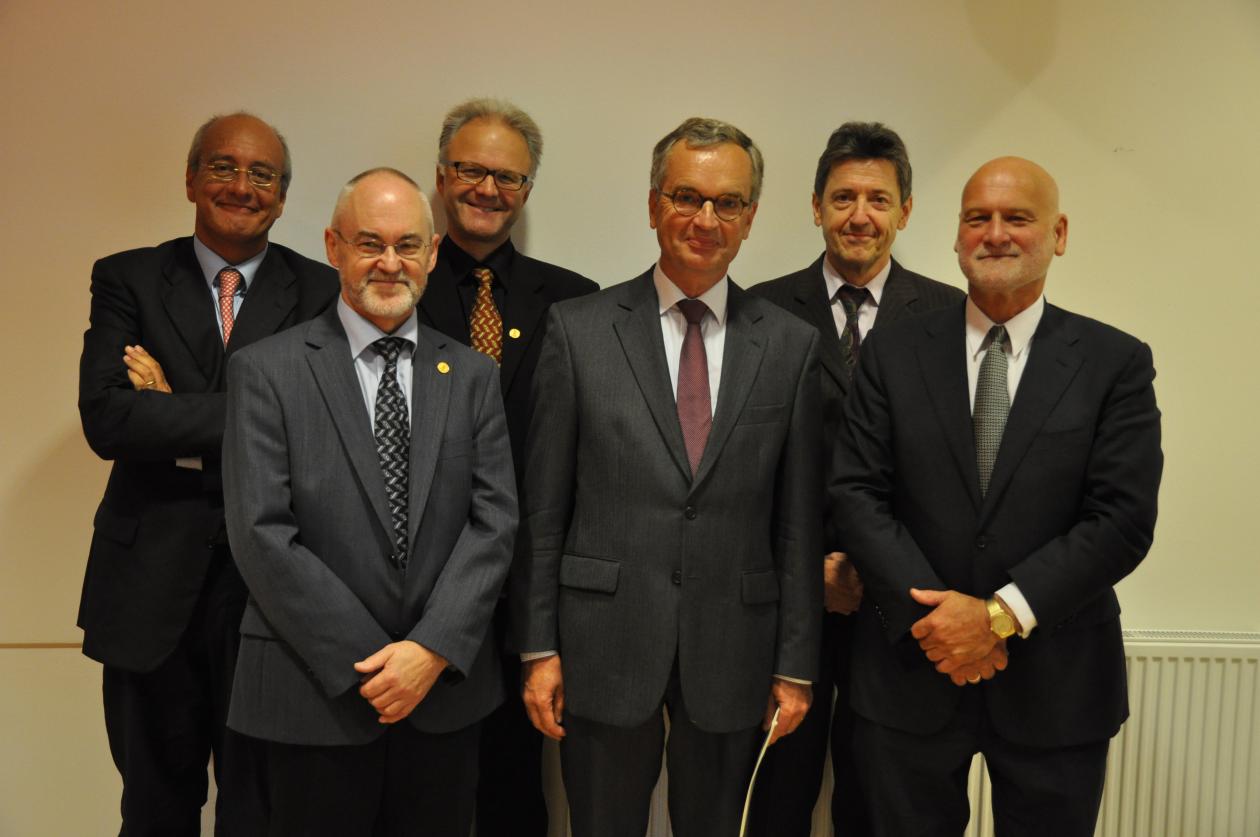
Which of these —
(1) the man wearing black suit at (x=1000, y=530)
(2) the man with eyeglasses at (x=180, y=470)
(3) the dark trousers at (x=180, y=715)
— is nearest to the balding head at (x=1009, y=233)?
Answer: (1) the man wearing black suit at (x=1000, y=530)

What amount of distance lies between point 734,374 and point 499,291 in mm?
841

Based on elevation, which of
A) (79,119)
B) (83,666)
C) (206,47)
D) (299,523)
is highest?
(206,47)

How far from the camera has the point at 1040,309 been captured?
2.24 m

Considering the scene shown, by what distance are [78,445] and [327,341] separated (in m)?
1.55

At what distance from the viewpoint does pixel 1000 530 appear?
212 cm

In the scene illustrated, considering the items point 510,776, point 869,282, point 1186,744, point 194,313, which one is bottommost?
point 510,776

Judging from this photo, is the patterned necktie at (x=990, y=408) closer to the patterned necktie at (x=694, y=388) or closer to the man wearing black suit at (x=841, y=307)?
the man wearing black suit at (x=841, y=307)

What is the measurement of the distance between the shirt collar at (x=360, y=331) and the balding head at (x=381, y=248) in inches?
0.4

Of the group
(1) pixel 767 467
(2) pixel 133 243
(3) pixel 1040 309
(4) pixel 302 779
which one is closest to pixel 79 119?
(2) pixel 133 243

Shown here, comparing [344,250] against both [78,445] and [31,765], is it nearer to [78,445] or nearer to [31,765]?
[78,445]

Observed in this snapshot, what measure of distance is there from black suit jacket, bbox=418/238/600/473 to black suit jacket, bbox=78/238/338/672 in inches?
13.8

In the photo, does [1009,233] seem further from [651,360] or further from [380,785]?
[380,785]

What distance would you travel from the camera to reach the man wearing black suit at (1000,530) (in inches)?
82.0

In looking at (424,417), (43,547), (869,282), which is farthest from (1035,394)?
(43,547)
